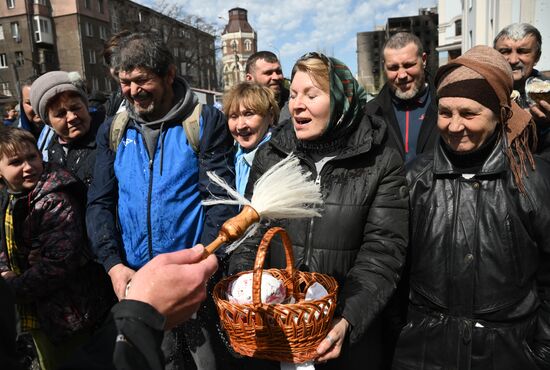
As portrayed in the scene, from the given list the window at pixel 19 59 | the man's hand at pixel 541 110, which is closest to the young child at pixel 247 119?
the man's hand at pixel 541 110

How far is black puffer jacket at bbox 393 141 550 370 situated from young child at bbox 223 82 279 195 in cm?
194

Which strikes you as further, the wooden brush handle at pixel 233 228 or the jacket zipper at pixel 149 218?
the jacket zipper at pixel 149 218

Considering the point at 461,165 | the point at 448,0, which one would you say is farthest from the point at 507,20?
the point at 448,0

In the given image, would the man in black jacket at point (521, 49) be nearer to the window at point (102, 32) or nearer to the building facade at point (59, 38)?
the building facade at point (59, 38)

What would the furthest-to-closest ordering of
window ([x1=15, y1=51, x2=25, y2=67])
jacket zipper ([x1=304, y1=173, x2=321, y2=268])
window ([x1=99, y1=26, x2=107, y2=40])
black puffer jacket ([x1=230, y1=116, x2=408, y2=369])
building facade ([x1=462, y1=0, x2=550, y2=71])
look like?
window ([x1=99, y1=26, x2=107, y2=40]), window ([x1=15, y1=51, x2=25, y2=67]), building facade ([x1=462, y1=0, x2=550, y2=71]), jacket zipper ([x1=304, y1=173, x2=321, y2=268]), black puffer jacket ([x1=230, y1=116, x2=408, y2=369])

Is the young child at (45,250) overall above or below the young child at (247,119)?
below

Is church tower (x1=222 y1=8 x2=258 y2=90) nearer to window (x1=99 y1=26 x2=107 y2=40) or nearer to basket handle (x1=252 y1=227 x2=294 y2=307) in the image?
window (x1=99 y1=26 x2=107 y2=40)

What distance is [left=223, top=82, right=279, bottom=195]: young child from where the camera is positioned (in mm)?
3826

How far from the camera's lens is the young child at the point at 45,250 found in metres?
2.83

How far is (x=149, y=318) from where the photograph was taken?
1232 millimetres

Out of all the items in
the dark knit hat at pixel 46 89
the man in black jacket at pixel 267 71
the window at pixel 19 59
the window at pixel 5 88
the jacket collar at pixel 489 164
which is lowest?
the jacket collar at pixel 489 164

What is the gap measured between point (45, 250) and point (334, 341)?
83.7 inches

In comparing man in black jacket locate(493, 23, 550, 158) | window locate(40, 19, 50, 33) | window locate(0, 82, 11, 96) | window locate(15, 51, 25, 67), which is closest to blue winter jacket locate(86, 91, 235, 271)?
man in black jacket locate(493, 23, 550, 158)

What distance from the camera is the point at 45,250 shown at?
2.84 m
